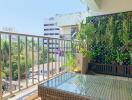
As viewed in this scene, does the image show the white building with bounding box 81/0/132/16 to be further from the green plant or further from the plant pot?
the green plant

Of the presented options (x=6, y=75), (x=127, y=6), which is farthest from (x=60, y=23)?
(x=6, y=75)

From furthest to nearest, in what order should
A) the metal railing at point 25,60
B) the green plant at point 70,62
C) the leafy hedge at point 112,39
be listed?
the leafy hedge at point 112,39 < the green plant at point 70,62 < the metal railing at point 25,60

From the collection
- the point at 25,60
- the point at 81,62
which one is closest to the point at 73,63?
the point at 81,62

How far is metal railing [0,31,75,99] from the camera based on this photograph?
209 centimetres

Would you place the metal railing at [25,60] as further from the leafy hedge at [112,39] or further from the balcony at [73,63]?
the leafy hedge at [112,39]

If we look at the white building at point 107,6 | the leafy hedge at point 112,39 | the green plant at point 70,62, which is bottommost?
the green plant at point 70,62

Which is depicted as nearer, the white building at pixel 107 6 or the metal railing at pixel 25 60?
the metal railing at pixel 25 60

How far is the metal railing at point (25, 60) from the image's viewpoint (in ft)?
6.85

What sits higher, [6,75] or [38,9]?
[38,9]

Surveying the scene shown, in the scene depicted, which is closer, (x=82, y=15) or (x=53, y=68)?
(x=53, y=68)

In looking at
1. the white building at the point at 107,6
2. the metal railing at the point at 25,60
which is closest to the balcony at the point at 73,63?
the metal railing at the point at 25,60

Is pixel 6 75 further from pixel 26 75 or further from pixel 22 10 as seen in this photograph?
pixel 22 10

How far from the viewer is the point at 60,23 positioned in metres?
7.32

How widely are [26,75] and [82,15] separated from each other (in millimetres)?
3090
